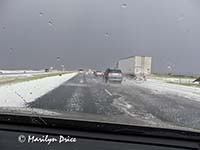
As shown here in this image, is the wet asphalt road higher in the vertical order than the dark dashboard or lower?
lower

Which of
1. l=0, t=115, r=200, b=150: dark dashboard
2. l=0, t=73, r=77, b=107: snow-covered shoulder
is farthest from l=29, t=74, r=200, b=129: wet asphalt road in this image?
l=0, t=115, r=200, b=150: dark dashboard

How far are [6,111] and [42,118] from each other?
480mm

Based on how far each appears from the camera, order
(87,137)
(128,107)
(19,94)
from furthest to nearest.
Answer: (19,94), (128,107), (87,137)

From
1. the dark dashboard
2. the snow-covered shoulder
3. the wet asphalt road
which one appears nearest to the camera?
the dark dashboard

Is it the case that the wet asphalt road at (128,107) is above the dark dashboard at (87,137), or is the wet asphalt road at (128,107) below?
below

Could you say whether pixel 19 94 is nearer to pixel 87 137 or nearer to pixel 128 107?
pixel 128 107

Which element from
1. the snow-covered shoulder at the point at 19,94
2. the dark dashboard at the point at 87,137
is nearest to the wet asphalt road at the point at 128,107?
the snow-covered shoulder at the point at 19,94

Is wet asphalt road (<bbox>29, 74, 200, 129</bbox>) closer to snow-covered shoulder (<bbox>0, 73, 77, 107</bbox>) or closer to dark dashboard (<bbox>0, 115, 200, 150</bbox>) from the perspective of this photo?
snow-covered shoulder (<bbox>0, 73, 77, 107</bbox>)

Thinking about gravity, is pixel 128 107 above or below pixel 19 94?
below

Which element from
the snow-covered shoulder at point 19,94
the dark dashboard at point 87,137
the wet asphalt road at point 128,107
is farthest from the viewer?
the snow-covered shoulder at point 19,94

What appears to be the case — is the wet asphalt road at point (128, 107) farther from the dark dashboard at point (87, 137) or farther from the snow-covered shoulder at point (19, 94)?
the dark dashboard at point (87, 137)

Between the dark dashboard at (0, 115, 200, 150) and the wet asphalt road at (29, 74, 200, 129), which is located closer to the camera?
the dark dashboard at (0, 115, 200, 150)

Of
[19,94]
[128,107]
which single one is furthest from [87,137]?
[19,94]

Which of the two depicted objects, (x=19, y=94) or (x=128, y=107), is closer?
(x=128, y=107)
